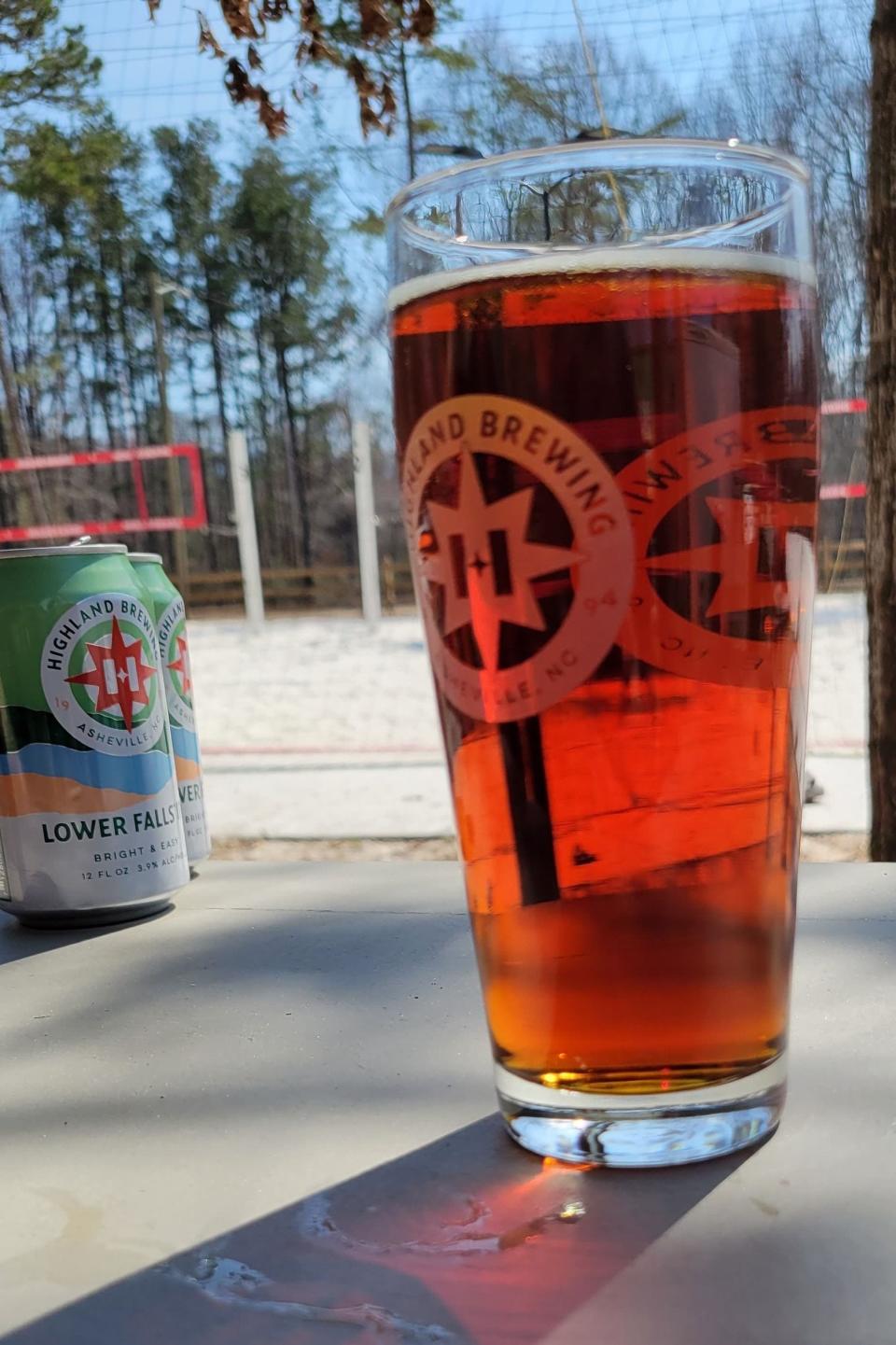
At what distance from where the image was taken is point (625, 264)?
35cm

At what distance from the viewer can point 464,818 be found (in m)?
0.40

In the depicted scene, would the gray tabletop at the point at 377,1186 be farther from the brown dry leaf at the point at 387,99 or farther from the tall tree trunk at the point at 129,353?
the tall tree trunk at the point at 129,353

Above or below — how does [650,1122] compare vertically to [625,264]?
below

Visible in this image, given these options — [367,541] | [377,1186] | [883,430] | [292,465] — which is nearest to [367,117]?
[883,430]

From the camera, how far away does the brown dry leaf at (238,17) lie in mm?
1599

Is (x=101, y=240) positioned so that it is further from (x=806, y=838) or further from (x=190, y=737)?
(x=190, y=737)

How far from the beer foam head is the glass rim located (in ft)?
0.11

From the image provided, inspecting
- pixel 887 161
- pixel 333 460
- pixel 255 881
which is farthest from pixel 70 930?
pixel 333 460

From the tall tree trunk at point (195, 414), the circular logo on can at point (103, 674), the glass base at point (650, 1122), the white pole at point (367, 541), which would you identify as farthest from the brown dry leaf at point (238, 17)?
the tall tree trunk at point (195, 414)

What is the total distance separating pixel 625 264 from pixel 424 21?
1.67 meters

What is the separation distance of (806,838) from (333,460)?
33.7 ft

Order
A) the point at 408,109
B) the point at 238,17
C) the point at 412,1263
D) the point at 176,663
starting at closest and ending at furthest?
the point at 412,1263
the point at 176,663
the point at 238,17
the point at 408,109

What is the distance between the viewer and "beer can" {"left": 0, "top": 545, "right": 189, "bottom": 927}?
2.29 feet

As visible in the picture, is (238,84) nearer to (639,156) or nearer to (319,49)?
(319,49)
